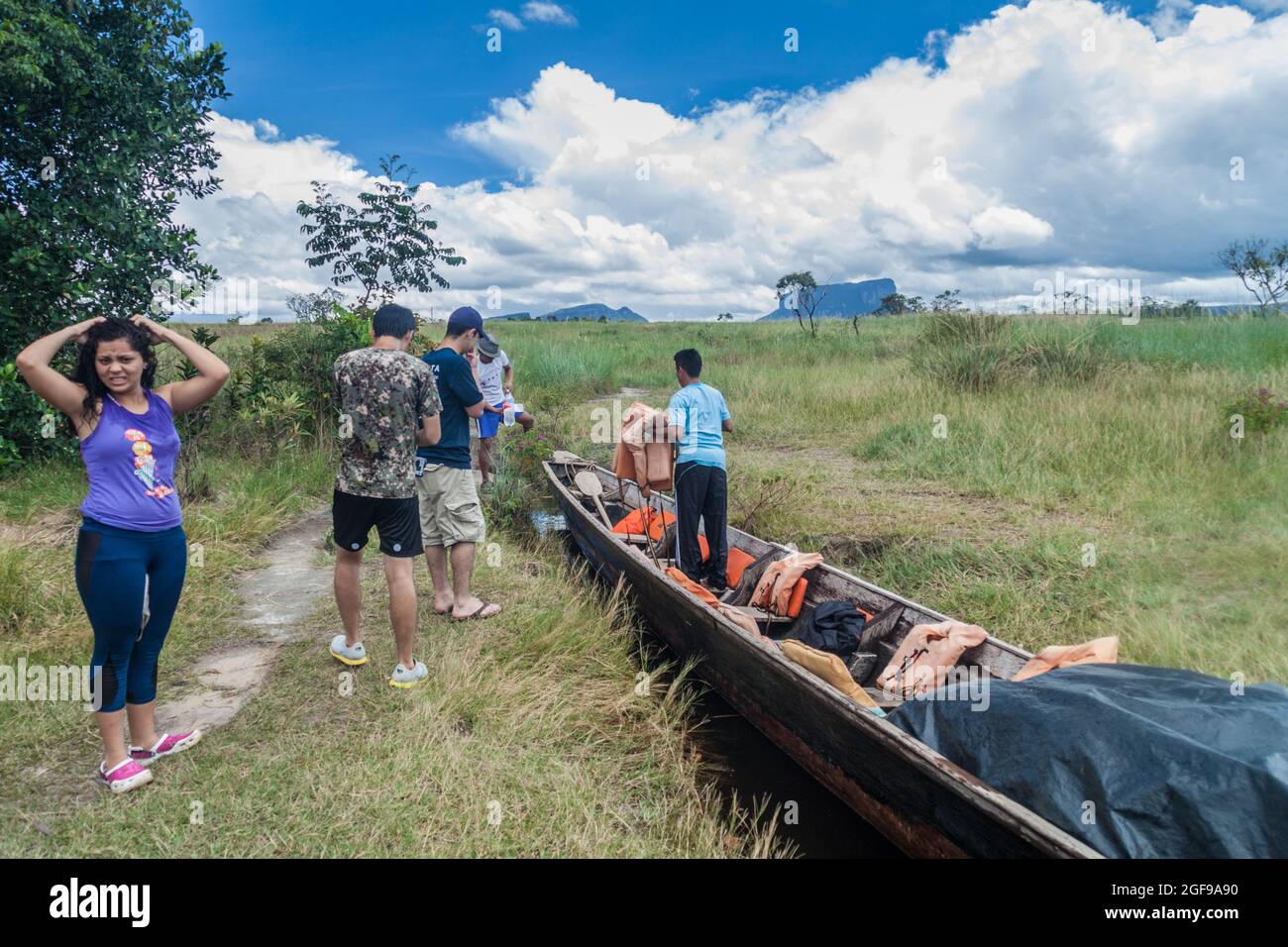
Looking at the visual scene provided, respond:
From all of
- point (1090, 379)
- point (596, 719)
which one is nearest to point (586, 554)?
point (596, 719)

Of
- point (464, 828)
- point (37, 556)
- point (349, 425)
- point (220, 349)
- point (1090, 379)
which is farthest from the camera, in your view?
point (220, 349)

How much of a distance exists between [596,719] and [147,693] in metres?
2.27

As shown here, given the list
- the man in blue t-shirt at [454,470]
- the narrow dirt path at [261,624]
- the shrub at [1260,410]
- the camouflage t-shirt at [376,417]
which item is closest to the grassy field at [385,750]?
the narrow dirt path at [261,624]

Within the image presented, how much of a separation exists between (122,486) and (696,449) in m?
3.69

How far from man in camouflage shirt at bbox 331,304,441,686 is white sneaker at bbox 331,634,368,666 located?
2.01 feet

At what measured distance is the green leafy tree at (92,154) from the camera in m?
6.66

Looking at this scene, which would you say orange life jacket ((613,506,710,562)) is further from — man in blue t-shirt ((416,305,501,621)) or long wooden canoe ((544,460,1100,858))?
man in blue t-shirt ((416,305,501,621))

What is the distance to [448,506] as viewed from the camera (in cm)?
Result: 461

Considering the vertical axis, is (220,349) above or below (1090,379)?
above

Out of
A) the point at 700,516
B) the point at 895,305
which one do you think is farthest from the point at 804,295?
the point at 700,516

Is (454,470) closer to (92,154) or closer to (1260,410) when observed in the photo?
(92,154)

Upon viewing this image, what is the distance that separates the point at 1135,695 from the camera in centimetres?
266
